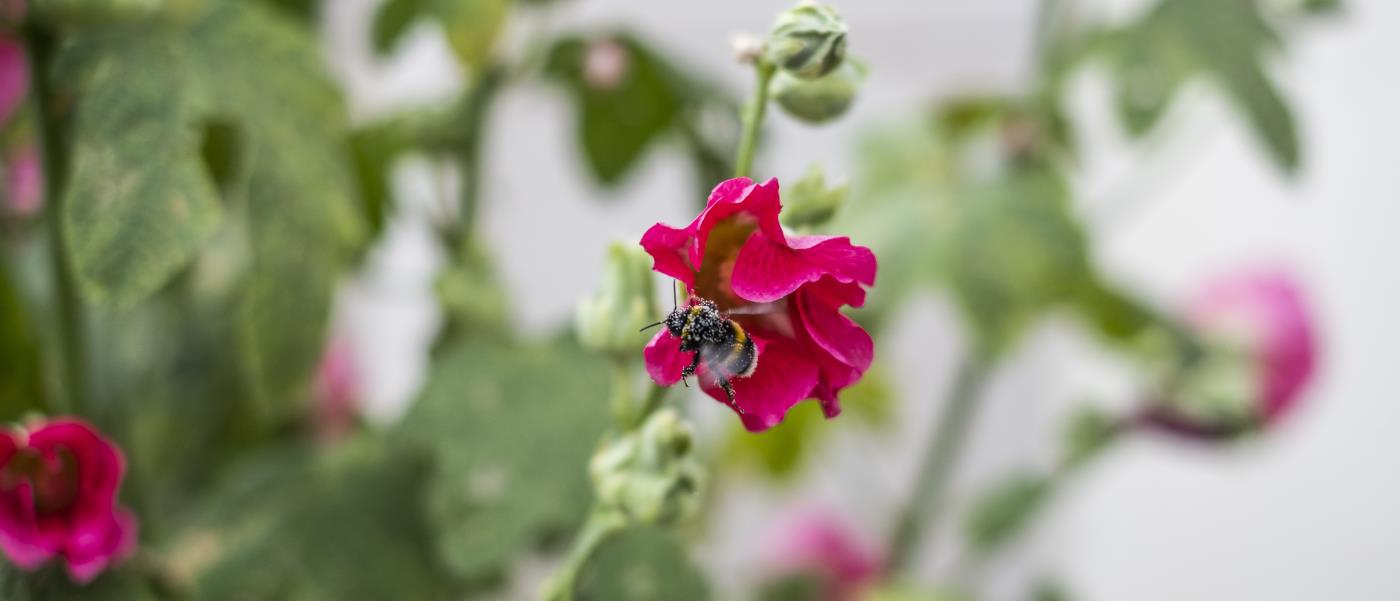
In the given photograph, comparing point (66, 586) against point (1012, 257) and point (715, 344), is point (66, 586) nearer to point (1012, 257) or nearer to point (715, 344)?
point (715, 344)

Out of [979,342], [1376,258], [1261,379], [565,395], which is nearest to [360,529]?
[565,395]

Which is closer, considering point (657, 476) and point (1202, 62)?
point (657, 476)

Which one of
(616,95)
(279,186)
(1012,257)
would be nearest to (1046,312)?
Answer: (1012,257)

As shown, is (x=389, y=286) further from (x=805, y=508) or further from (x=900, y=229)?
(x=900, y=229)

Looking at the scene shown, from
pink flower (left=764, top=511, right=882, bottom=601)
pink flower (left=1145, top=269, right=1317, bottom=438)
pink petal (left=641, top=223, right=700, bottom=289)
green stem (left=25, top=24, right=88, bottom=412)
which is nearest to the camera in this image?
pink petal (left=641, top=223, right=700, bottom=289)

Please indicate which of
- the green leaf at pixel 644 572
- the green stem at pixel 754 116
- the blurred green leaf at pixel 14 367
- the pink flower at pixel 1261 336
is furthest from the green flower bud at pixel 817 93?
the pink flower at pixel 1261 336

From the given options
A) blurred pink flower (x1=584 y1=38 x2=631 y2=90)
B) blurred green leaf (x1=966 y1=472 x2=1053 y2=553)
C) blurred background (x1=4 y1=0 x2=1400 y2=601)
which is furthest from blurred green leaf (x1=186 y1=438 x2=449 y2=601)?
blurred green leaf (x1=966 y1=472 x2=1053 y2=553)

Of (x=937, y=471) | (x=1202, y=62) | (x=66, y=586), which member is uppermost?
(x=1202, y=62)

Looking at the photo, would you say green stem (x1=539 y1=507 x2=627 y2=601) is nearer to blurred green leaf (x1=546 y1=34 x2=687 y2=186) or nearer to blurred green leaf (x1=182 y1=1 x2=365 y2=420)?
blurred green leaf (x1=182 y1=1 x2=365 y2=420)
